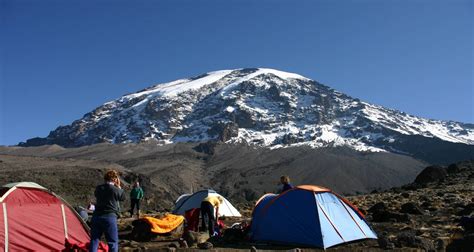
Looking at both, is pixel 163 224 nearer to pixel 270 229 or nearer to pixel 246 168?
pixel 270 229

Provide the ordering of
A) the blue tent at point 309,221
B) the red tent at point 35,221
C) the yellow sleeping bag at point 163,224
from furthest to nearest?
the yellow sleeping bag at point 163,224, the blue tent at point 309,221, the red tent at point 35,221

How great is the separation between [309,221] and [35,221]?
19.2 feet

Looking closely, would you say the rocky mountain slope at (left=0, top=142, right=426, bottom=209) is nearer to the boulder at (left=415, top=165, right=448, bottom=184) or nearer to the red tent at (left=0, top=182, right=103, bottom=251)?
the boulder at (left=415, top=165, right=448, bottom=184)

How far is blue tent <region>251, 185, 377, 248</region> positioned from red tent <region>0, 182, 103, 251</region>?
164 inches

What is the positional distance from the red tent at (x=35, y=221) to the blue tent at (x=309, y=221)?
417 cm

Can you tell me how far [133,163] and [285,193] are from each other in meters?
152

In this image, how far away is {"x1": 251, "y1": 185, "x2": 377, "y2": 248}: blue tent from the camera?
10656 mm

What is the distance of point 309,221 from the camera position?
10.8 metres

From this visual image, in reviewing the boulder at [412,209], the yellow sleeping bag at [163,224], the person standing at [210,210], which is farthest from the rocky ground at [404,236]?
the person standing at [210,210]

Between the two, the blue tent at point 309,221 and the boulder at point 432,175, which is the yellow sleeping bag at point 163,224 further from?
the boulder at point 432,175

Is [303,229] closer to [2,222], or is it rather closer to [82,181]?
[2,222]

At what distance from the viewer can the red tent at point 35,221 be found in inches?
358

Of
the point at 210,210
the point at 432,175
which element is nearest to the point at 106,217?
the point at 210,210

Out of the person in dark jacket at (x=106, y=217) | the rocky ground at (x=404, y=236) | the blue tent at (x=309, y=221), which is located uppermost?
the person in dark jacket at (x=106, y=217)
